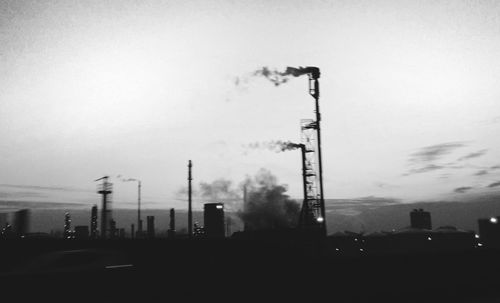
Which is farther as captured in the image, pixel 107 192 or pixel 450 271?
pixel 107 192

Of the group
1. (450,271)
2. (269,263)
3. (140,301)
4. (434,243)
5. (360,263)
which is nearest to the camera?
(140,301)

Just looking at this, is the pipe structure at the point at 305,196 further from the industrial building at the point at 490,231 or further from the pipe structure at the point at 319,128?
the industrial building at the point at 490,231

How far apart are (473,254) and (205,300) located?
8.50 meters

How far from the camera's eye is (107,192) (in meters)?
78.1

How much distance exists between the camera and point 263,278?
33.8 feet

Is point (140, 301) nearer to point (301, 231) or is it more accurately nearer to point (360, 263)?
point (360, 263)

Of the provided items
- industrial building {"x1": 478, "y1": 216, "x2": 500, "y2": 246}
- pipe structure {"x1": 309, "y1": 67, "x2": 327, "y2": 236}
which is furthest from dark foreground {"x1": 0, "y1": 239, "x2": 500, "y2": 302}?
pipe structure {"x1": 309, "y1": 67, "x2": 327, "y2": 236}

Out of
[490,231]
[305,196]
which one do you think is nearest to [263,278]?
[490,231]

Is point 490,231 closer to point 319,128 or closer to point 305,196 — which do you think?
point 319,128

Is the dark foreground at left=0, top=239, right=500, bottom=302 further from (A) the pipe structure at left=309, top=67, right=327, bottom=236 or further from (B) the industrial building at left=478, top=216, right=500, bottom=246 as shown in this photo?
(A) the pipe structure at left=309, top=67, right=327, bottom=236

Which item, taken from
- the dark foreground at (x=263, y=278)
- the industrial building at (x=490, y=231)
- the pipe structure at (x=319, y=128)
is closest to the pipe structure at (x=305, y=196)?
the pipe structure at (x=319, y=128)

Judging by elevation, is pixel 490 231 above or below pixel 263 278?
above

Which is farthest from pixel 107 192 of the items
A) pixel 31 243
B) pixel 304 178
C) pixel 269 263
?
pixel 269 263

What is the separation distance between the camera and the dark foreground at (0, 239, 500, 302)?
30.0ft
